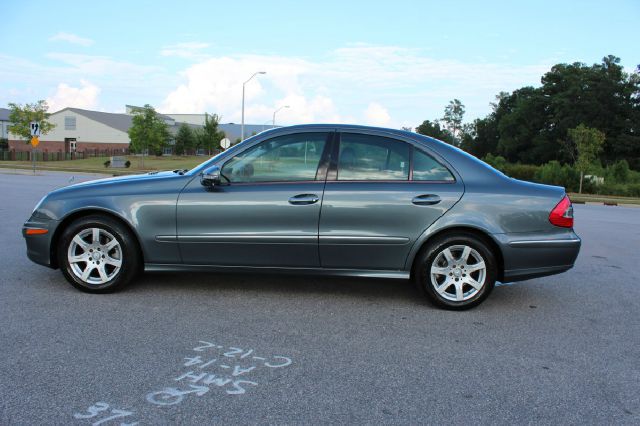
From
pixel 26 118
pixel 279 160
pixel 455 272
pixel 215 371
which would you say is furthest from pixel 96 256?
pixel 26 118

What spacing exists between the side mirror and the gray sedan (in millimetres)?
12

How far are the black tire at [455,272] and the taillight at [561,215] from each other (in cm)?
64

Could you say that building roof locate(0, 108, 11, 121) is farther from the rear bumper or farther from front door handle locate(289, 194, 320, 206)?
the rear bumper

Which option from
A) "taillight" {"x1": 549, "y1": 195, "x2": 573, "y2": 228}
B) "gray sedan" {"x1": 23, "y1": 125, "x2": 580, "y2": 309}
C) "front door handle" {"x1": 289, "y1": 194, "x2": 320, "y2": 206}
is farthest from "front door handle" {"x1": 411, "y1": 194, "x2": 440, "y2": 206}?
"taillight" {"x1": 549, "y1": 195, "x2": 573, "y2": 228}

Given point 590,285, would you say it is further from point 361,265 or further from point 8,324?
point 8,324

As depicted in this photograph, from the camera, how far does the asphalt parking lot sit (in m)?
3.17

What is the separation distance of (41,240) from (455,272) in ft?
12.7

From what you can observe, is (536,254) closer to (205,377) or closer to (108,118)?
(205,377)

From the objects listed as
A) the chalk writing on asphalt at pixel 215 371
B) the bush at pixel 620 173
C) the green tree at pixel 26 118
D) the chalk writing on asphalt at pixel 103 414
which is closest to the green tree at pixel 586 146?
the bush at pixel 620 173

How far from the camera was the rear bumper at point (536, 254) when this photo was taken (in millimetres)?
5125

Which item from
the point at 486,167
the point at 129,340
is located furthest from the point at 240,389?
the point at 486,167

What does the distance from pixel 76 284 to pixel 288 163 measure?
227 centimetres

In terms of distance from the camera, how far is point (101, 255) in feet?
17.6

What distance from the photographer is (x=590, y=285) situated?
6.40 metres
